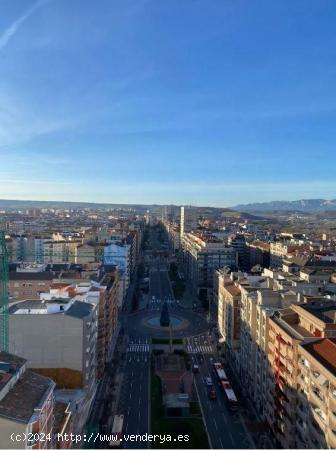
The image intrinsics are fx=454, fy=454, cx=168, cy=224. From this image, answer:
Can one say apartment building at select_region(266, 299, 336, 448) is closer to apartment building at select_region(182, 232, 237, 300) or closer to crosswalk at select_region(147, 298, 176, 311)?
crosswalk at select_region(147, 298, 176, 311)

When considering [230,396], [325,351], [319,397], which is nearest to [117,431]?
[230,396]

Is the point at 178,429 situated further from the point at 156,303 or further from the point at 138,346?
the point at 156,303

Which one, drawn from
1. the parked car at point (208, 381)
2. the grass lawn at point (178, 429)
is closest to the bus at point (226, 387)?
the parked car at point (208, 381)

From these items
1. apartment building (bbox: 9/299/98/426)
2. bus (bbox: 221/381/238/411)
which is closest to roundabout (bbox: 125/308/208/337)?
bus (bbox: 221/381/238/411)

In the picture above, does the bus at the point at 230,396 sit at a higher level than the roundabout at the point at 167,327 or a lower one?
higher

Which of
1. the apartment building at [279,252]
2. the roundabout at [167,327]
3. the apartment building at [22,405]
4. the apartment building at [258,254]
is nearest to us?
the apartment building at [22,405]

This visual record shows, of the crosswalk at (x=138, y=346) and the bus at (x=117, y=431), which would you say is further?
the crosswalk at (x=138, y=346)

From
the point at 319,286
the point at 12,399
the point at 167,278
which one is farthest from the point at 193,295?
the point at 12,399

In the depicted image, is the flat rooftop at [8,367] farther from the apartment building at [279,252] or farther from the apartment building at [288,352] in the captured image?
the apartment building at [279,252]
